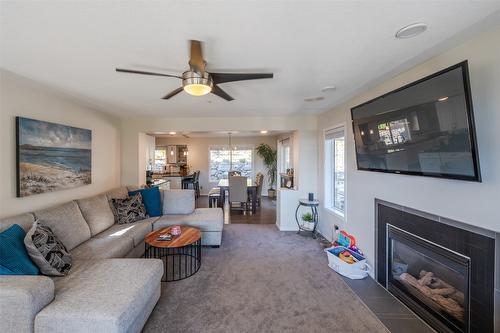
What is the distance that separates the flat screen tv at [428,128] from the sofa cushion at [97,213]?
3.61 metres

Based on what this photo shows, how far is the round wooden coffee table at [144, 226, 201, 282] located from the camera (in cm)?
264

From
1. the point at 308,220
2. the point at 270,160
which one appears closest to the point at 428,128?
the point at 308,220

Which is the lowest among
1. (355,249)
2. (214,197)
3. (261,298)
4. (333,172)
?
(261,298)

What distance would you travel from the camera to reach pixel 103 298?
Answer: 1.57 metres

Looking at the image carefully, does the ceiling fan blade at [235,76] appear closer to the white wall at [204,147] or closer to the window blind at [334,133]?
the window blind at [334,133]

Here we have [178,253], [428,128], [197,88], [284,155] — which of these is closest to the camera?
[428,128]

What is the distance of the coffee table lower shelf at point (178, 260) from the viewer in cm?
273

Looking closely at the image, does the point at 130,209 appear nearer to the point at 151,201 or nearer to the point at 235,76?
the point at 151,201

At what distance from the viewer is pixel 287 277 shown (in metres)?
2.71

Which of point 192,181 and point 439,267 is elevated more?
point 192,181

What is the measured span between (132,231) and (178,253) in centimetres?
76

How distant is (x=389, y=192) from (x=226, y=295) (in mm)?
2070

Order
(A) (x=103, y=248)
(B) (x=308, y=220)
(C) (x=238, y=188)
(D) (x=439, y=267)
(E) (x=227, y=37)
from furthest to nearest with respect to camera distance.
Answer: (C) (x=238, y=188), (B) (x=308, y=220), (A) (x=103, y=248), (D) (x=439, y=267), (E) (x=227, y=37)

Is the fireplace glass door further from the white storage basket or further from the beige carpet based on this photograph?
the beige carpet
